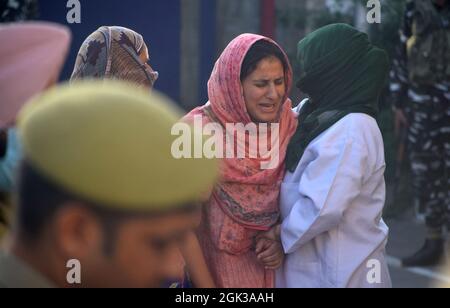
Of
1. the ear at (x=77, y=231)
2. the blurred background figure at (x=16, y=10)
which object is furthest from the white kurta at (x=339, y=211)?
the blurred background figure at (x=16, y=10)

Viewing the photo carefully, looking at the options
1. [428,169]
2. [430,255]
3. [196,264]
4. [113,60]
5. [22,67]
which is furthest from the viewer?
[428,169]

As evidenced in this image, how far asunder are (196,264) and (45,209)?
1.80 meters

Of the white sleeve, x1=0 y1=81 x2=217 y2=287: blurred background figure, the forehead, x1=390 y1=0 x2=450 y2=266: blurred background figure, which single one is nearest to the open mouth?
the forehead

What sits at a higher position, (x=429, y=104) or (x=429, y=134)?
(x=429, y=104)

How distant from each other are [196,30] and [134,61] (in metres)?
4.66

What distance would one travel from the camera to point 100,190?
141 centimetres

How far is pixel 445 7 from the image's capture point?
19.8 ft

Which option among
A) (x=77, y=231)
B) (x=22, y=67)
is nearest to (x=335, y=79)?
(x=22, y=67)

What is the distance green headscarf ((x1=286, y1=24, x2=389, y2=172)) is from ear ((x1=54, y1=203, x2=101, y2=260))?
1.80m

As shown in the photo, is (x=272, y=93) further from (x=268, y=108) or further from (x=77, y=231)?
(x=77, y=231)

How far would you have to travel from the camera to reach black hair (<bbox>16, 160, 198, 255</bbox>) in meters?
1.43

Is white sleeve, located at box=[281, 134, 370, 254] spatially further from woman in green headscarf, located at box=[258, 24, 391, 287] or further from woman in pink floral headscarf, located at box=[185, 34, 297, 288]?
woman in pink floral headscarf, located at box=[185, 34, 297, 288]
